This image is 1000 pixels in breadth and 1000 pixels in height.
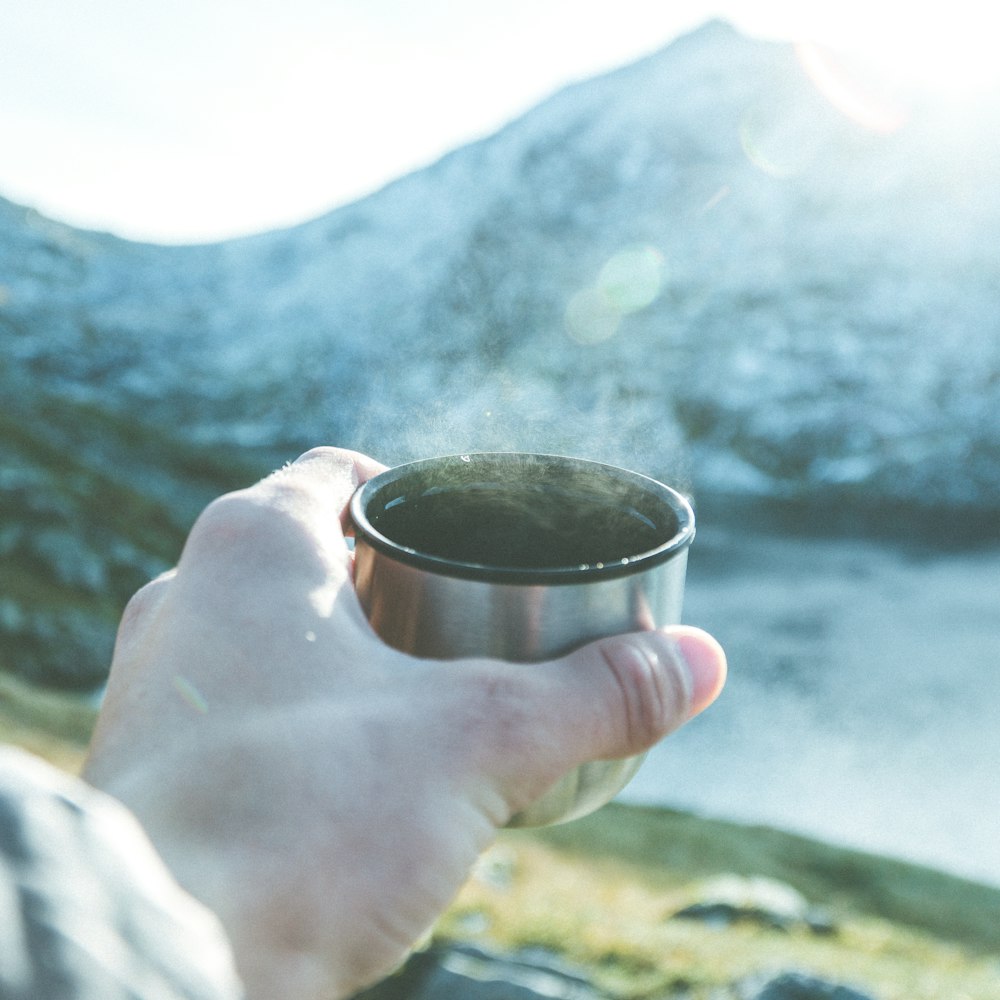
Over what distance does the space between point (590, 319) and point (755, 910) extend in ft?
265

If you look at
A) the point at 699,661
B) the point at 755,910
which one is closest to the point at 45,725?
the point at 755,910

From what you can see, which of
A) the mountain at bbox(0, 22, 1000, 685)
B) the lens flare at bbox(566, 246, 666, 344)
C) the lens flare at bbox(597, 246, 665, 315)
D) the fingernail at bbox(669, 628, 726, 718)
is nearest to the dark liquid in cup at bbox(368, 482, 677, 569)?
the fingernail at bbox(669, 628, 726, 718)

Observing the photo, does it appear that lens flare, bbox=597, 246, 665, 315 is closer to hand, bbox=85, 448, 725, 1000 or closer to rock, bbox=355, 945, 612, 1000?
rock, bbox=355, 945, 612, 1000

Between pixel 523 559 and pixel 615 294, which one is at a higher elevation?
pixel 523 559

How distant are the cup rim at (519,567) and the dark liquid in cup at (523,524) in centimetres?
6

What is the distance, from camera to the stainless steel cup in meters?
1.90

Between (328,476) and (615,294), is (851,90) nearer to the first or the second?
(615,294)

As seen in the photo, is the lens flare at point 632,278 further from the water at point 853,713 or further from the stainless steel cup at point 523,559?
the stainless steel cup at point 523,559

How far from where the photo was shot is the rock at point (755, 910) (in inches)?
418

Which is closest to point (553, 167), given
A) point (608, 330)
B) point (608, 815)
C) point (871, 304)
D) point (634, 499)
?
point (608, 330)

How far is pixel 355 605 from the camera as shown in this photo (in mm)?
2039

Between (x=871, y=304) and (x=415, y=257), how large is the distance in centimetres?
6115

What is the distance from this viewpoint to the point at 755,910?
1088 centimetres

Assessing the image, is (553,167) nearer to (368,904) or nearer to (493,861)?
(493,861)
